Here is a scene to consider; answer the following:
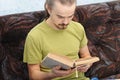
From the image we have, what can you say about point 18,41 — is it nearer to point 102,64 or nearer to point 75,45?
point 75,45

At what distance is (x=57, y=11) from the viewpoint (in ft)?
5.19

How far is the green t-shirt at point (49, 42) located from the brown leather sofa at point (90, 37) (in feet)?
0.57

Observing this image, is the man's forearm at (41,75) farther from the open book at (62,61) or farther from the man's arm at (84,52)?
the man's arm at (84,52)

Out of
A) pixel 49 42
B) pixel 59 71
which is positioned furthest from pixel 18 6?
pixel 59 71

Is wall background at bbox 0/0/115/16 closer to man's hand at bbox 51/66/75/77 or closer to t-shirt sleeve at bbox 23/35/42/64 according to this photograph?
t-shirt sleeve at bbox 23/35/42/64

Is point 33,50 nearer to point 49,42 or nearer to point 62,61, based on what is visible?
point 49,42

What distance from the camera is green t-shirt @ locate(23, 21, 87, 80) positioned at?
165 cm

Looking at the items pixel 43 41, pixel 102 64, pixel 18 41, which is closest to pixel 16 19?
pixel 18 41

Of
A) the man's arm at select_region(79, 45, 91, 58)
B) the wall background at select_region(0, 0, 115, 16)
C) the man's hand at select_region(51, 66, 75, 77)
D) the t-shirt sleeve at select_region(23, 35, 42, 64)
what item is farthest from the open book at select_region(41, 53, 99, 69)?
the wall background at select_region(0, 0, 115, 16)

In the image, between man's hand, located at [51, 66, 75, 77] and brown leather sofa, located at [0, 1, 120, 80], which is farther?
brown leather sofa, located at [0, 1, 120, 80]

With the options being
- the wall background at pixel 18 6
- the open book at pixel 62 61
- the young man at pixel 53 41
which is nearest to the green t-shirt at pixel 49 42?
the young man at pixel 53 41

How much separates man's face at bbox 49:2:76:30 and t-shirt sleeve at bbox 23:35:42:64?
6.6 inches

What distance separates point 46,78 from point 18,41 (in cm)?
35

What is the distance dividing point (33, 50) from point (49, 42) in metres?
0.11
